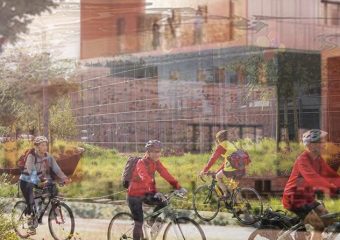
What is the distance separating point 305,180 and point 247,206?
0.44 m

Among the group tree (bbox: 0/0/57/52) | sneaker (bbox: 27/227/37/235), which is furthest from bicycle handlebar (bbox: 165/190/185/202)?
Result: tree (bbox: 0/0/57/52)

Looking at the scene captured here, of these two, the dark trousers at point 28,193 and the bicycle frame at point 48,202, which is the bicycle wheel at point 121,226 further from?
the dark trousers at point 28,193

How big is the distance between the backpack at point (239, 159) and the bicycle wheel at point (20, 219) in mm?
1951

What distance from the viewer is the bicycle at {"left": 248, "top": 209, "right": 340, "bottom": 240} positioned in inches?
167

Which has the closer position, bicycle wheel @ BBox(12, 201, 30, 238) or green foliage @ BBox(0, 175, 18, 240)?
green foliage @ BBox(0, 175, 18, 240)

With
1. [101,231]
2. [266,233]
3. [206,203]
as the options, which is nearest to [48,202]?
[101,231]

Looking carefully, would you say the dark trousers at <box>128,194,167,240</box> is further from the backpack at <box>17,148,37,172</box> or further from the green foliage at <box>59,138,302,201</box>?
the backpack at <box>17,148,37,172</box>

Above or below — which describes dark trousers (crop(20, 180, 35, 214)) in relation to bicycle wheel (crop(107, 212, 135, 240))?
above

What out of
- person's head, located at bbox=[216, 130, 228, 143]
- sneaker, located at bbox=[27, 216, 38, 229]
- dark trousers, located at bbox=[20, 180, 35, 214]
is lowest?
sneaker, located at bbox=[27, 216, 38, 229]

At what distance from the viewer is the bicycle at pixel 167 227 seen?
4726 millimetres

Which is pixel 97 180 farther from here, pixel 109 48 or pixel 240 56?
pixel 240 56

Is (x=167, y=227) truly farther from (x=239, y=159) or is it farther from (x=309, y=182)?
(x=309, y=182)

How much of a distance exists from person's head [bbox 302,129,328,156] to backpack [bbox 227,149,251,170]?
1.35 feet

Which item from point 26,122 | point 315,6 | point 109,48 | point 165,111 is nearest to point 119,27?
point 109,48
